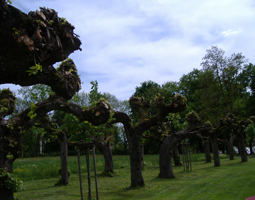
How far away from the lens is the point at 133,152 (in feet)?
43.2

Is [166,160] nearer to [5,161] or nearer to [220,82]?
[5,161]

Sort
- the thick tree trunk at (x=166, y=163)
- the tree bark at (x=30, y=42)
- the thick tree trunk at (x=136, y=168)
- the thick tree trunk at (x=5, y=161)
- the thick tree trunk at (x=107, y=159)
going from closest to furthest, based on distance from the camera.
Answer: the tree bark at (x=30, y=42)
the thick tree trunk at (x=5, y=161)
the thick tree trunk at (x=136, y=168)
the thick tree trunk at (x=166, y=163)
the thick tree trunk at (x=107, y=159)

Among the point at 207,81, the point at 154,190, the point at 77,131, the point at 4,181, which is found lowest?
the point at 154,190

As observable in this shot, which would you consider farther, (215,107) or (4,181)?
(215,107)

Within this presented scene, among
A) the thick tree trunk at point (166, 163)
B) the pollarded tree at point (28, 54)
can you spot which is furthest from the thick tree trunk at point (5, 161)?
the thick tree trunk at point (166, 163)

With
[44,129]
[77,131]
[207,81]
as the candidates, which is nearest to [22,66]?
[77,131]

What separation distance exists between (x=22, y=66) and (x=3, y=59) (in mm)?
617

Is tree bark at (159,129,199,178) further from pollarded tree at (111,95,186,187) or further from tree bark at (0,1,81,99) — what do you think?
tree bark at (0,1,81,99)

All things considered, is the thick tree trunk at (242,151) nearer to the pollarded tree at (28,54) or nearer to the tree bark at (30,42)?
the pollarded tree at (28,54)

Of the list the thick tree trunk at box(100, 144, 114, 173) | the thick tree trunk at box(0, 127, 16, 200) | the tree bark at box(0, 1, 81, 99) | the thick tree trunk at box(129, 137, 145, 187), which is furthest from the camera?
the thick tree trunk at box(100, 144, 114, 173)

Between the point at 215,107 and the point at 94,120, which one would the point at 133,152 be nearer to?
the point at 94,120

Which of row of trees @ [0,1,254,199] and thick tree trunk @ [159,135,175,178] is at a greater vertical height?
row of trees @ [0,1,254,199]

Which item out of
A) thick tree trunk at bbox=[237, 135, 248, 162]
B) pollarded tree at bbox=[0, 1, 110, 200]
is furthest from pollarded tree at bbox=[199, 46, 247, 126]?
pollarded tree at bbox=[0, 1, 110, 200]

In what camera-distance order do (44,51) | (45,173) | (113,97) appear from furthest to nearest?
(113,97), (45,173), (44,51)
